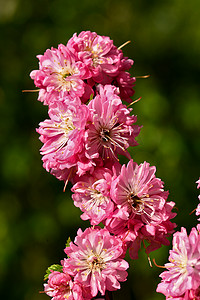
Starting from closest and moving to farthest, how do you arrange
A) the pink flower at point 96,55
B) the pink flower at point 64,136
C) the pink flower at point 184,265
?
the pink flower at point 184,265
the pink flower at point 64,136
the pink flower at point 96,55

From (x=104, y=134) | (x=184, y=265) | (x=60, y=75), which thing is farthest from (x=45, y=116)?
(x=184, y=265)

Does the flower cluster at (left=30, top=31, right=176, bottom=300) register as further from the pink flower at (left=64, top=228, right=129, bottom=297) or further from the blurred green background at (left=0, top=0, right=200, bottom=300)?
the blurred green background at (left=0, top=0, right=200, bottom=300)

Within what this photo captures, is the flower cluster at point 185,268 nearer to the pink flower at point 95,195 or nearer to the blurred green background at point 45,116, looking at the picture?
the pink flower at point 95,195

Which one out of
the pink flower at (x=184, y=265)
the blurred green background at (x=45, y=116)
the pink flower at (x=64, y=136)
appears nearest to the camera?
the pink flower at (x=184, y=265)

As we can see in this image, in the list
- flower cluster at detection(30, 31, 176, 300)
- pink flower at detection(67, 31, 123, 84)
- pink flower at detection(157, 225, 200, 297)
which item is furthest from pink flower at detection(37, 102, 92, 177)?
pink flower at detection(157, 225, 200, 297)

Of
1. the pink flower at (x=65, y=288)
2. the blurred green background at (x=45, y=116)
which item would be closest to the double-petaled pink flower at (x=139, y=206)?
the pink flower at (x=65, y=288)

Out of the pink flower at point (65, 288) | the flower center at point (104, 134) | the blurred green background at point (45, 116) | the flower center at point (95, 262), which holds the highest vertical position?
the blurred green background at point (45, 116)

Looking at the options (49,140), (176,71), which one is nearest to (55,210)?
(176,71)
